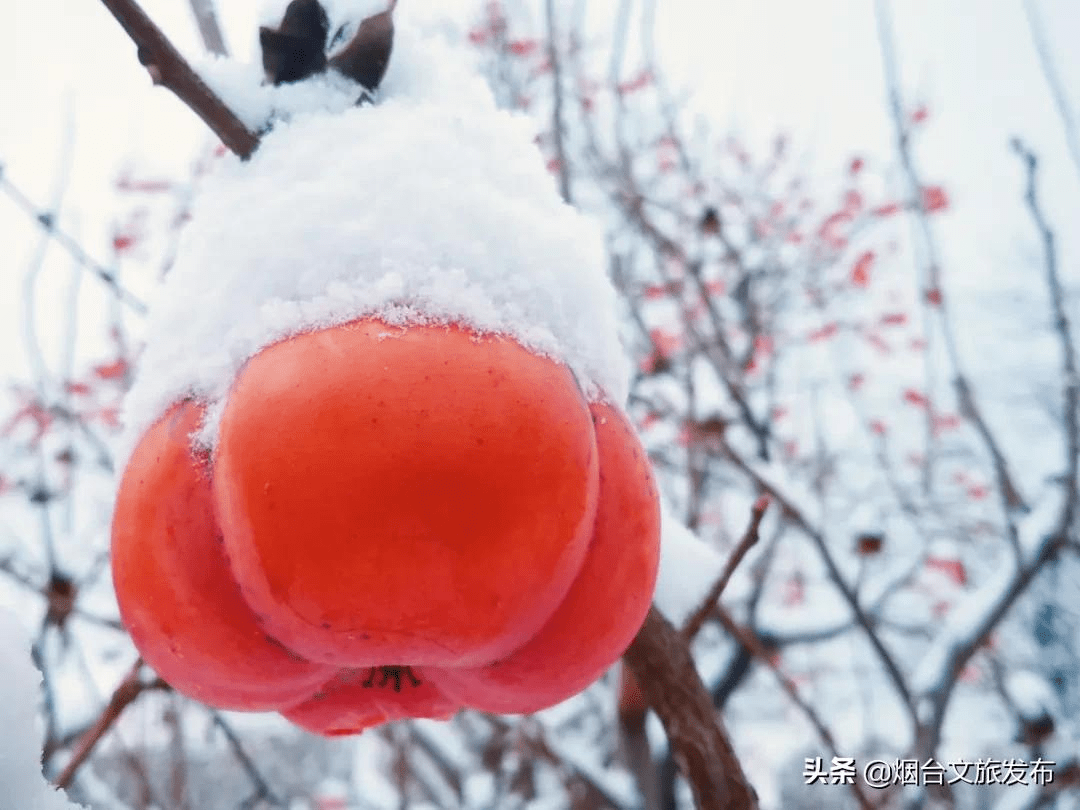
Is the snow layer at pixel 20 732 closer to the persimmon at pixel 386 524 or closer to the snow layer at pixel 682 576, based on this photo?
the persimmon at pixel 386 524

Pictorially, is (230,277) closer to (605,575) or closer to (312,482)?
(312,482)

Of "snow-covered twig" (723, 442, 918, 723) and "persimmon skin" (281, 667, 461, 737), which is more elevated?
"persimmon skin" (281, 667, 461, 737)

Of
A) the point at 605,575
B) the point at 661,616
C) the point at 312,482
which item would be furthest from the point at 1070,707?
Answer: the point at 312,482

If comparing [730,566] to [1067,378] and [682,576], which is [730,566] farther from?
[1067,378]

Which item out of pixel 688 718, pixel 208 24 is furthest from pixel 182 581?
pixel 208 24

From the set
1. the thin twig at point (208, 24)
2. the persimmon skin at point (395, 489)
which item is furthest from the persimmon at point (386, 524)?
the thin twig at point (208, 24)

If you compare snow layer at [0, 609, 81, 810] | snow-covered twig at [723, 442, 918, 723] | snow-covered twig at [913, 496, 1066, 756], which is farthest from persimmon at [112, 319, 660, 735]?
snow-covered twig at [913, 496, 1066, 756]

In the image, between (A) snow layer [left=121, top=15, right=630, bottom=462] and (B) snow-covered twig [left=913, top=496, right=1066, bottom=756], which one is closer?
(A) snow layer [left=121, top=15, right=630, bottom=462]

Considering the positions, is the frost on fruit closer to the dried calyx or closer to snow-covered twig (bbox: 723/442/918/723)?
the dried calyx

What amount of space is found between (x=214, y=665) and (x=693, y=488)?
1282 millimetres

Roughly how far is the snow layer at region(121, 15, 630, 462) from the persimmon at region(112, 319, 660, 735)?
2 cm

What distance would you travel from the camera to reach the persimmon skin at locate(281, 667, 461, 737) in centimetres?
59

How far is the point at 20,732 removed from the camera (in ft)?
0.98

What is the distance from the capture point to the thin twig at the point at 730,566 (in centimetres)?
66
